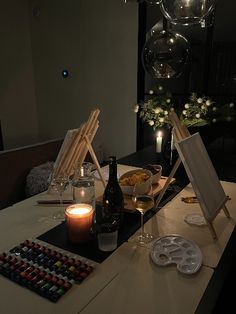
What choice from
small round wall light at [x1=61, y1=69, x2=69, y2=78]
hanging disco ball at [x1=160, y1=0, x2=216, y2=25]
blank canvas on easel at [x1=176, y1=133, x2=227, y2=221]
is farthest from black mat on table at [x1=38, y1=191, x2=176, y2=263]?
small round wall light at [x1=61, y1=69, x2=69, y2=78]

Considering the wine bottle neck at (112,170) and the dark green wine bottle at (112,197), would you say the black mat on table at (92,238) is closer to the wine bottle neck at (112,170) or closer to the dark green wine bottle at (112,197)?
the dark green wine bottle at (112,197)

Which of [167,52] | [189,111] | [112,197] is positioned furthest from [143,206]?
[189,111]

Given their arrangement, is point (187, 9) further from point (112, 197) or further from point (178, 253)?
point (178, 253)

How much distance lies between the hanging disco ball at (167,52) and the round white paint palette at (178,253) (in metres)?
0.92

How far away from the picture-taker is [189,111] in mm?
1883

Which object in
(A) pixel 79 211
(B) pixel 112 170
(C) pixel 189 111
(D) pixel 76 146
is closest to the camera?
(A) pixel 79 211

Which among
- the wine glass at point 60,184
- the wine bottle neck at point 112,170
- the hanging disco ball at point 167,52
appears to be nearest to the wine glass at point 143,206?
the wine bottle neck at point 112,170

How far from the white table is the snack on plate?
30 centimetres

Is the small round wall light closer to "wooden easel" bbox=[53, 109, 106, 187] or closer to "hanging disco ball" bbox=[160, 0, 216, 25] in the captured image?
"wooden easel" bbox=[53, 109, 106, 187]

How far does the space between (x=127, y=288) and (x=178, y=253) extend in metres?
0.26

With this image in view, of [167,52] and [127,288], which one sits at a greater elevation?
[167,52]

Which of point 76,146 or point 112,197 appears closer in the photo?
point 112,197

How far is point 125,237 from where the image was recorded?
3.83ft

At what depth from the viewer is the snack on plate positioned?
4.62 feet
